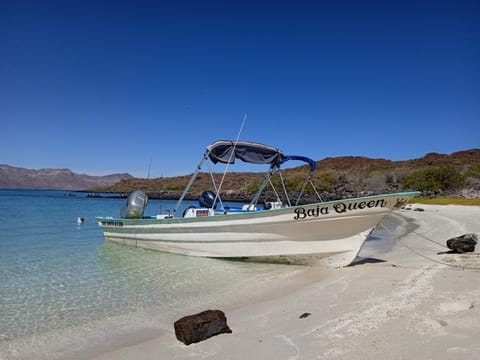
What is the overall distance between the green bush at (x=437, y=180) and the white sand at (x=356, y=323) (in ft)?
168

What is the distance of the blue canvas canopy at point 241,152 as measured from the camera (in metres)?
13.2

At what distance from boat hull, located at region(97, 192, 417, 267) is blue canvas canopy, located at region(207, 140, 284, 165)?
236 cm

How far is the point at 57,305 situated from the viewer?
787 centimetres

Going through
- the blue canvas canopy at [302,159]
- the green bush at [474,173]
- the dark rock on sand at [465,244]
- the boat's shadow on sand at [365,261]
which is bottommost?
the boat's shadow on sand at [365,261]

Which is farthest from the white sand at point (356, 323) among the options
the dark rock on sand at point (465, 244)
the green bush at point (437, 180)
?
the green bush at point (437, 180)

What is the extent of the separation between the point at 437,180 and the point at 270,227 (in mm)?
53281

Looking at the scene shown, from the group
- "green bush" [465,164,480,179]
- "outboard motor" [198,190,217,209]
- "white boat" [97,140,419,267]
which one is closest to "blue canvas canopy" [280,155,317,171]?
"white boat" [97,140,419,267]

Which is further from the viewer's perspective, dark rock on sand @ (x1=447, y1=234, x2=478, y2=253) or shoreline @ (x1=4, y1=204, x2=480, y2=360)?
dark rock on sand @ (x1=447, y1=234, x2=478, y2=253)

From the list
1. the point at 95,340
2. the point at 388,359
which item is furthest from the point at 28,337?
the point at 388,359

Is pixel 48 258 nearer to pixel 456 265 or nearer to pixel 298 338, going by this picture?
pixel 298 338

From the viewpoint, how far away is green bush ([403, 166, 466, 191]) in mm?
55406

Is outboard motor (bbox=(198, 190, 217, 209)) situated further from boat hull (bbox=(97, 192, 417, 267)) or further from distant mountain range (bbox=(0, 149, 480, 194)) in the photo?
distant mountain range (bbox=(0, 149, 480, 194))

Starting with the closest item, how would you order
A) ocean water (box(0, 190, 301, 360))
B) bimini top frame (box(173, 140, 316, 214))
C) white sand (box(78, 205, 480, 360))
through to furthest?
1. white sand (box(78, 205, 480, 360))
2. ocean water (box(0, 190, 301, 360))
3. bimini top frame (box(173, 140, 316, 214))

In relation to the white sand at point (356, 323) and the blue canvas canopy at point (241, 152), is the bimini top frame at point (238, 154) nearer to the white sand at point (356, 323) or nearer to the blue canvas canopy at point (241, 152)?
the blue canvas canopy at point (241, 152)
